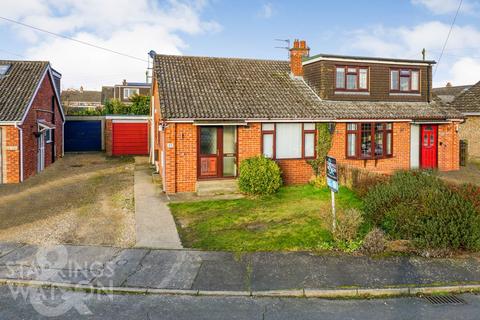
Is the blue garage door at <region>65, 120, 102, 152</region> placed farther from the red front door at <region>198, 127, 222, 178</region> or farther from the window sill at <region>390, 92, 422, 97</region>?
the window sill at <region>390, 92, 422, 97</region>

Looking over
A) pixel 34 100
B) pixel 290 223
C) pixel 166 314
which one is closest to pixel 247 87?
pixel 290 223

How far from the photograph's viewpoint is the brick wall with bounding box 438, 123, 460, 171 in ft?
67.5

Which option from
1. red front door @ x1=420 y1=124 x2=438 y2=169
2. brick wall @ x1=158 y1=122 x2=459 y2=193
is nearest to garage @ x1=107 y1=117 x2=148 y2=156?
brick wall @ x1=158 y1=122 x2=459 y2=193

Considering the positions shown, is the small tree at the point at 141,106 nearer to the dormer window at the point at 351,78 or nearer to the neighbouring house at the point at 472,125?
the dormer window at the point at 351,78

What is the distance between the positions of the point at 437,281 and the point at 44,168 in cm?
2080

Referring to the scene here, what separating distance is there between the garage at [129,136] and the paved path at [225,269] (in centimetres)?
2073

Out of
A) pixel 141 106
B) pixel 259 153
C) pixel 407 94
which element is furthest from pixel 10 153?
pixel 407 94

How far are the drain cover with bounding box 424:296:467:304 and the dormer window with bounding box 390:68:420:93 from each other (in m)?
14.9

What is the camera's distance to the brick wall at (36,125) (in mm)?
18922

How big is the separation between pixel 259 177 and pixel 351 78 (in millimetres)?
8040

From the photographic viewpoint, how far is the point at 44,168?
22.4 m

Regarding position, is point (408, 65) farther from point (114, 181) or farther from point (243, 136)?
point (114, 181)

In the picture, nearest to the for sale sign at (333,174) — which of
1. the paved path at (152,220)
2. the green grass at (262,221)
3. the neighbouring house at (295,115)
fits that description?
the green grass at (262,221)

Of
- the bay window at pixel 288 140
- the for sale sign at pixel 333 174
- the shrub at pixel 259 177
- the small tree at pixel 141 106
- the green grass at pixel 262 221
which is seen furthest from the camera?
the small tree at pixel 141 106
